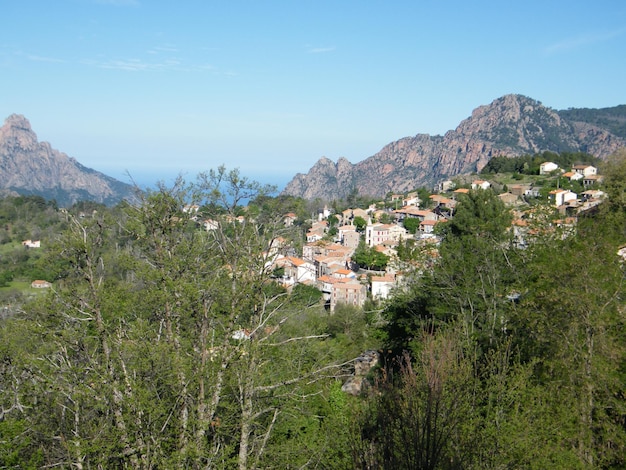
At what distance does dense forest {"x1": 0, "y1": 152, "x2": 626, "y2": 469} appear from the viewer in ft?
23.2

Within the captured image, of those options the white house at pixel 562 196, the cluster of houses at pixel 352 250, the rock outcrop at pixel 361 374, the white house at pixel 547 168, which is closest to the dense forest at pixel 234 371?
the rock outcrop at pixel 361 374

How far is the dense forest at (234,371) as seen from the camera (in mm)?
7074

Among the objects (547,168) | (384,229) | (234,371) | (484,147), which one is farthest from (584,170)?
A: (484,147)

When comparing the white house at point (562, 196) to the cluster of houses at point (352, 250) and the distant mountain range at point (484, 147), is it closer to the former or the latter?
the cluster of houses at point (352, 250)

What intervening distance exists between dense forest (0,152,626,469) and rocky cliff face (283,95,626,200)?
157m

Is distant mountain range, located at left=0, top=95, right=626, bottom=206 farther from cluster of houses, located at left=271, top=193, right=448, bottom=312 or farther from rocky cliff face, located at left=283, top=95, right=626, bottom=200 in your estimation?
cluster of houses, located at left=271, top=193, right=448, bottom=312

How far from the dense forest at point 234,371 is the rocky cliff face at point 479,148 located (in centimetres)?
15723

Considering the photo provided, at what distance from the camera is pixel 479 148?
17612 centimetres

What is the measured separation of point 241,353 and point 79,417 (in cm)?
255

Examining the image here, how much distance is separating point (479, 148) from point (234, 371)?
595 ft

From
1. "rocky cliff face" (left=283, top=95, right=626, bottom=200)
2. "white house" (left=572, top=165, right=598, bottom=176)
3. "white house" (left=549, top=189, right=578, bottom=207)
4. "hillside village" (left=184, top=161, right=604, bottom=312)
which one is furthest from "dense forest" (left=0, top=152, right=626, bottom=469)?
"rocky cliff face" (left=283, top=95, right=626, bottom=200)

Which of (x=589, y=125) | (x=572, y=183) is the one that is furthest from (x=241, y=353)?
(x=589, y=125)

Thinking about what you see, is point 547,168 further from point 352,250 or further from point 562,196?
point 352,250

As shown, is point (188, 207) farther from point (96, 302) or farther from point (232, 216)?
point (96, 302)
